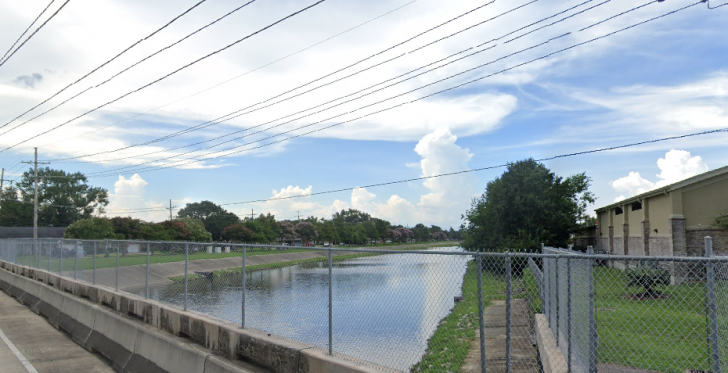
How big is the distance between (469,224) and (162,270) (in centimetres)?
3867

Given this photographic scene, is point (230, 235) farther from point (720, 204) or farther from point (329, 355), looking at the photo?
point (329, 355)

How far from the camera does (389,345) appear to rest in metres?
7.30

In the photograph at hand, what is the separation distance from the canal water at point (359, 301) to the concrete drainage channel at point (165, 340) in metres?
0.46

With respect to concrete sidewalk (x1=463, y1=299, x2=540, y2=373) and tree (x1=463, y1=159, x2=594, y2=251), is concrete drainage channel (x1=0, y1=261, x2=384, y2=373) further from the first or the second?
tree (x1=463, y1=159, x2=594, y2=251)

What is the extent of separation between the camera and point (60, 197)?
10069 centimetres

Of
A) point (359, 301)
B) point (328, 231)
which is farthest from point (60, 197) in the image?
point (359, 301)

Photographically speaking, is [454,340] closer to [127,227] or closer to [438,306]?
[438,306]

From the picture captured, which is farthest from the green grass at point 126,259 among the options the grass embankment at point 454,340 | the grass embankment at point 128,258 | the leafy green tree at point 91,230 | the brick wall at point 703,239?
the leafy green tree at point 91,230

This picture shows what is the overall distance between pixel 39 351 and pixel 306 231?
111605 mm

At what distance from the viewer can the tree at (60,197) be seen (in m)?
99.6

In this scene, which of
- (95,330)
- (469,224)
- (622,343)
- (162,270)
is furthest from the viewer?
(469,224)

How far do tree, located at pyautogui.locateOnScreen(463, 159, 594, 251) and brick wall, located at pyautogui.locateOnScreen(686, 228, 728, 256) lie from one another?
15826mm

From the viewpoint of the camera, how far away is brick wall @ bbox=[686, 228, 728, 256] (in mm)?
21734

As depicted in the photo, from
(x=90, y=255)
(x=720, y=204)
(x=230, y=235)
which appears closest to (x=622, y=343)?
(x=90, y=255)
